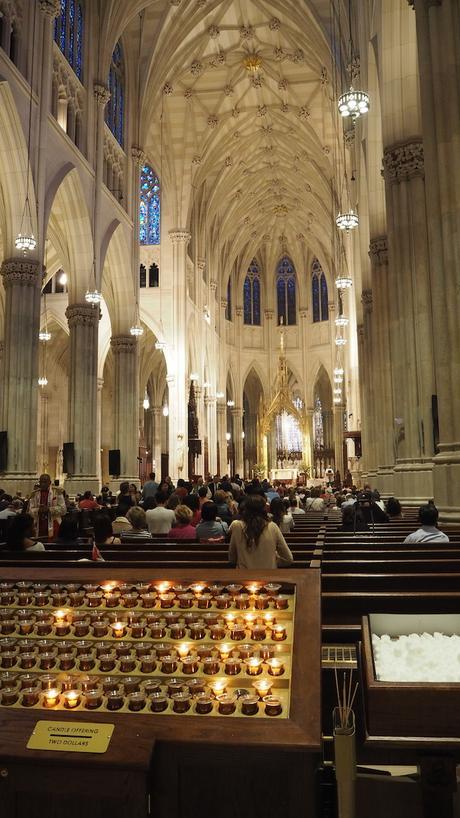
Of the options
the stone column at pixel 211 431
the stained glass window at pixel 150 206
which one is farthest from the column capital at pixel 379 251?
the stone column at pixel 211 431

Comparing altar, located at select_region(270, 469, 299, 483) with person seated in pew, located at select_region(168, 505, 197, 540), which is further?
altar, located at select_region(270, 469, 299, 483)

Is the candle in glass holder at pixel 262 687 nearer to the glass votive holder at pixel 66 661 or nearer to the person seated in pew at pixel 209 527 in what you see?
the glass votive holder at pixel 66 661

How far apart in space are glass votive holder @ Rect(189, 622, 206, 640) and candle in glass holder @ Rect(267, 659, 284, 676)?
0.31 metres

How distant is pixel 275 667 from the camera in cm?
191

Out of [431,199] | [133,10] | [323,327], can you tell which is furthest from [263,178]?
[431,199]

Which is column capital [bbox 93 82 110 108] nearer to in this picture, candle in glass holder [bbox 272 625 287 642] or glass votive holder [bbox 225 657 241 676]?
candle in glass holder [bbox 272 625 287 642]

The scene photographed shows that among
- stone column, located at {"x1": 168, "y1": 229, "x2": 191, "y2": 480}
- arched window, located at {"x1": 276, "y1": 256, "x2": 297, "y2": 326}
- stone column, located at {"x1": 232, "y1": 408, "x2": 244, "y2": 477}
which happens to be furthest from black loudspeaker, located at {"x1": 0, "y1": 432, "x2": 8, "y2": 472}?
arched window, located at {"x1": 276, "y1": 256, "x2": 297, "y2": 326}

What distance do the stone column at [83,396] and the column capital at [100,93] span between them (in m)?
6.10

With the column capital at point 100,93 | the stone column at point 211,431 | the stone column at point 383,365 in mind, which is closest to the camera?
the stone column at point 383,365

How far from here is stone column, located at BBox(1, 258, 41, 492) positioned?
47.1ft

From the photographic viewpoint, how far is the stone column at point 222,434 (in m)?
40.9

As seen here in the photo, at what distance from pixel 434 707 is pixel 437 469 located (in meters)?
5.80

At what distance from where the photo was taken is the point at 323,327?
45.8 metres

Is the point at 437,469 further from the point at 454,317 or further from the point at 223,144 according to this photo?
the point at 223,144
